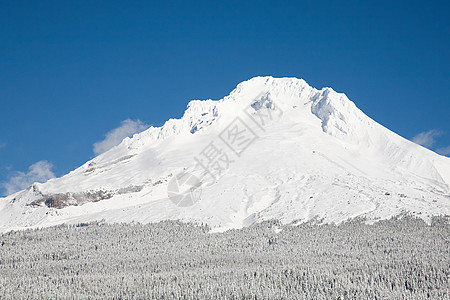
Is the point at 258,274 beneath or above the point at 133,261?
beneath

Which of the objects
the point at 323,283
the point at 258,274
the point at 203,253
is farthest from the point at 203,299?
the point at 203,253

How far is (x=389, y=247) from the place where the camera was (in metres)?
179

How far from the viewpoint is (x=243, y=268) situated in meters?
161

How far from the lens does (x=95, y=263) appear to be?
6905 inches

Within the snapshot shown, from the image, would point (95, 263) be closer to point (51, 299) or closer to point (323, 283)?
point (51, 299)

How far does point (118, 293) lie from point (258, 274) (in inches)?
1594

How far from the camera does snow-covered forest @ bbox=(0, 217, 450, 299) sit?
457 ft

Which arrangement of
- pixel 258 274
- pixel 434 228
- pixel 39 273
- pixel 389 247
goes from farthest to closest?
Result: pixel 434 228, pixel 389 247, pixel 39 273, pixel 258 274

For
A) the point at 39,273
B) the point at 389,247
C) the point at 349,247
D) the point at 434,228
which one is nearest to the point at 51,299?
the point at 39,273

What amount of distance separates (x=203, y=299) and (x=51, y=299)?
41.1 m

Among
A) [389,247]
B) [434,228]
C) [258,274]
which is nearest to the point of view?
[258,274]

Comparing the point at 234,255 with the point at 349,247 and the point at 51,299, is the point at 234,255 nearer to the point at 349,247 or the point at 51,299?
the point at 349,247

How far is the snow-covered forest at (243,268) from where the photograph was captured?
457 ft

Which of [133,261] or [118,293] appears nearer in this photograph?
[118,293]
